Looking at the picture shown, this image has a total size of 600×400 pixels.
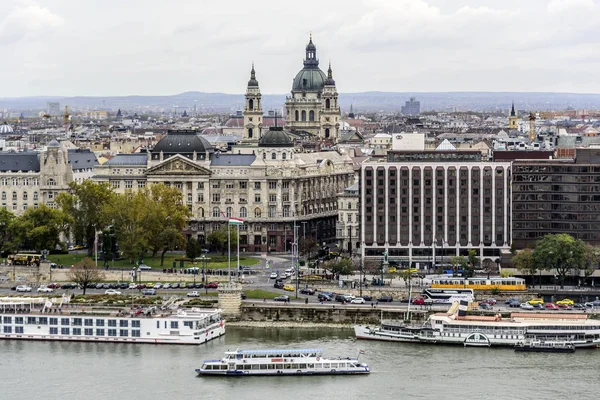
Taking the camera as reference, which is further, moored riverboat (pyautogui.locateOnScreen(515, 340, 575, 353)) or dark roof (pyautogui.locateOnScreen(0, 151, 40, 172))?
dark roof (pyautogui.locateOnScreen(0, 151, 40, 172))

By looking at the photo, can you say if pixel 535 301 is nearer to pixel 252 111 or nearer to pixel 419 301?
pixel 419 301

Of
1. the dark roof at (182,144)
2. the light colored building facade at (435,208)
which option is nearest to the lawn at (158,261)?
the light colored building facade at (435,208)

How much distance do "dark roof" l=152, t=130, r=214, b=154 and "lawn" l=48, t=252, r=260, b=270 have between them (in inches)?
525

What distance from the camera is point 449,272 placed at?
114 m

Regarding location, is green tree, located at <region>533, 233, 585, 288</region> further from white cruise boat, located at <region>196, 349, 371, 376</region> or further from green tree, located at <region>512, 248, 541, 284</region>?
white cruise boat, located at <region>196, 349, 371, 376</region>

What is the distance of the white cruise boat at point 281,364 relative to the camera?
8400cm

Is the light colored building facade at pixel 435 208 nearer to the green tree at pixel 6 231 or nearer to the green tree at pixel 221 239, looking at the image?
the green tree at pixel 221 239

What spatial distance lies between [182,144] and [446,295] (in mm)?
41632

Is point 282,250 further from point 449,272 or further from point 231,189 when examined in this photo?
point 449,272

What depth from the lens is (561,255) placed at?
357ft

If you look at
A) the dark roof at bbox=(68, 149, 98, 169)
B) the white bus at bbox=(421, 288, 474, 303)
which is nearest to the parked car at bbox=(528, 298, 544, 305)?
the white bus at bbox=(421, 288, 474, 303)

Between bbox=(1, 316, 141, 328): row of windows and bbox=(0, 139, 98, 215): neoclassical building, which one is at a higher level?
bbox=(0, 139, 98, 215): neoclassical building

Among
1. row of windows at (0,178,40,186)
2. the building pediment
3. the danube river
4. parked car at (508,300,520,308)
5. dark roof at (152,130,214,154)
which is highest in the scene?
dark roof at (152,130,214,154)

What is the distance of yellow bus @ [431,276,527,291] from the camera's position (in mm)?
107062
